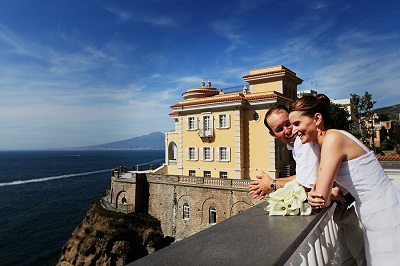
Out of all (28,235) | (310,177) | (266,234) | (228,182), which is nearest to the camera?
(266,234)

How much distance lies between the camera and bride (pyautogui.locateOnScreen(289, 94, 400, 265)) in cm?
201

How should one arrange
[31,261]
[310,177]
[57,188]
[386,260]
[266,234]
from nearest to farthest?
[266,234] → [386,260] → [310,177] → [31,261] → [57,188]

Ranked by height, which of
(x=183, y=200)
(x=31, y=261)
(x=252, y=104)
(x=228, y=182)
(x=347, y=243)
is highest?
(x=252, y=104)

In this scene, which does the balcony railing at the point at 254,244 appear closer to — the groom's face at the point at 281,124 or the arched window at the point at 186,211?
the groom's face at the point at 281,124

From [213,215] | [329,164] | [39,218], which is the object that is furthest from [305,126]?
[39,218]

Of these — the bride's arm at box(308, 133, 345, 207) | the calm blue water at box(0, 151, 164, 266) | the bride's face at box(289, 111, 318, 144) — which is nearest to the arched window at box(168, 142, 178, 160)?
the calm blue water at box(0, 151, 164, 266)

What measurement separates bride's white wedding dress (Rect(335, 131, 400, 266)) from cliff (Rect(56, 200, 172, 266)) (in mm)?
22500

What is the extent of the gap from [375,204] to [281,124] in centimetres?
149

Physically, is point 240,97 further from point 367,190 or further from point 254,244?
point 254,244

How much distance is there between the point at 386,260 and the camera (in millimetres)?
1988

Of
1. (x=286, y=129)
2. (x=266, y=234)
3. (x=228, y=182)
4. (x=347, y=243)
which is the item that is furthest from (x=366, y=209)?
(x=228, y=182)

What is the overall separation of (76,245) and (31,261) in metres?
6.12

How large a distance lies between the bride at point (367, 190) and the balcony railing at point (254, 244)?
338mm

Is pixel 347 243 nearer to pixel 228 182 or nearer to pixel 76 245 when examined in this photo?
pixel 228 182
